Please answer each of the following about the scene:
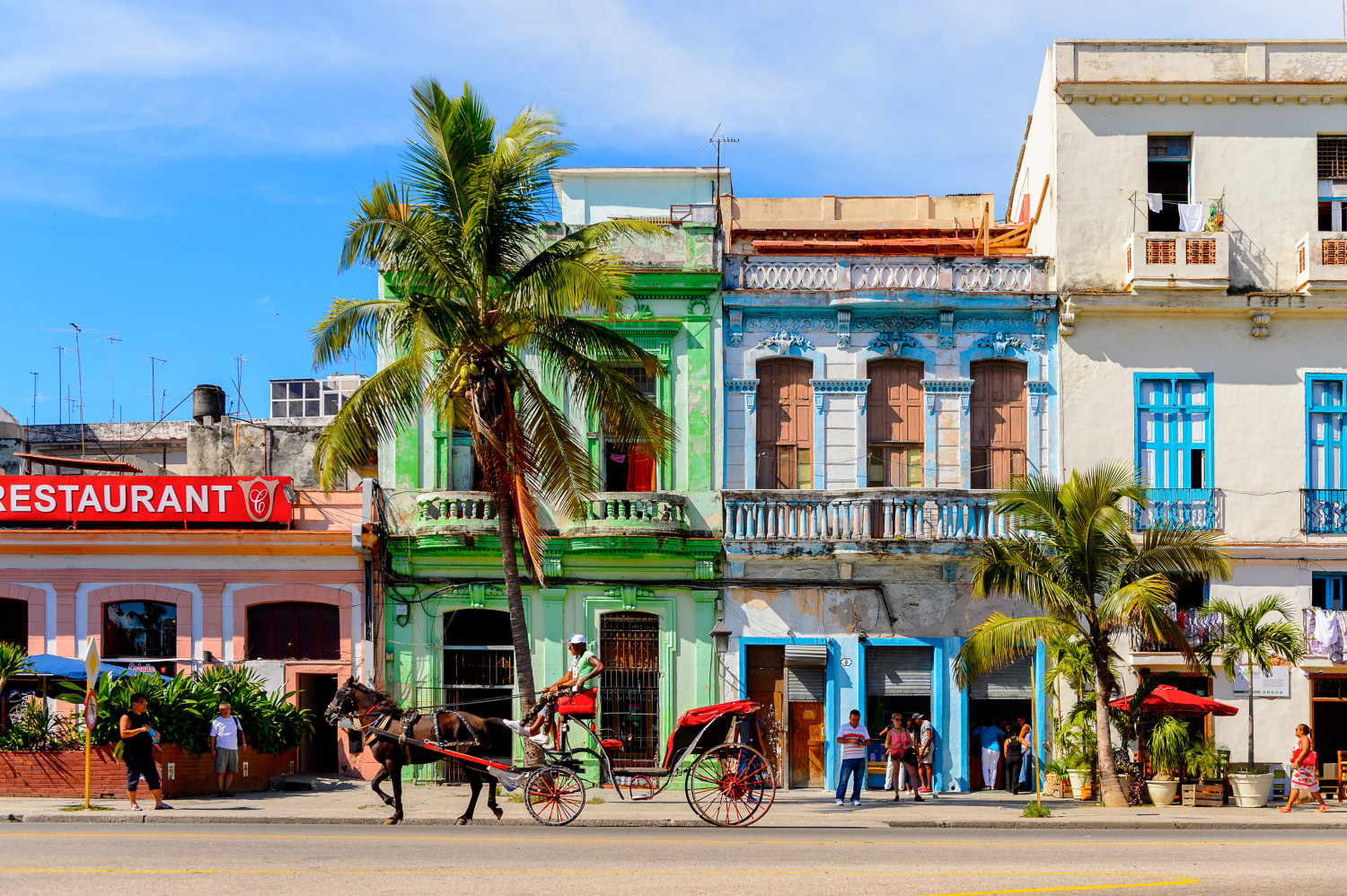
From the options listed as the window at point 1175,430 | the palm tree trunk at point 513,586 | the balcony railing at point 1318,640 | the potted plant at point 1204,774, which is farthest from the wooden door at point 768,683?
the balcony railing at point 1318,640

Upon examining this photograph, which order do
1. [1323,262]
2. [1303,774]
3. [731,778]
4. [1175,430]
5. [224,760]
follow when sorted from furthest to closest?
[1175,430] < [1323,262] < [1303,774] < [224,760] < [731,778]

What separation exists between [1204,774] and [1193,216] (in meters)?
9.54

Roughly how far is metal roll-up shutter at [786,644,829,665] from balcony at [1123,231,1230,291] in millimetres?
8132

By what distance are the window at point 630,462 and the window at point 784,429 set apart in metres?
1.93

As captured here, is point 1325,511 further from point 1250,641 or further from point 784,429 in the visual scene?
point 784,429

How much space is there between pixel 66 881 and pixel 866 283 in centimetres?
1674

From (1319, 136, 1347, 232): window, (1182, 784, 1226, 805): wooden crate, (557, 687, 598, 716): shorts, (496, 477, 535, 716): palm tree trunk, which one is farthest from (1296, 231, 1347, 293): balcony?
(557, 687, 598, 716): shorts

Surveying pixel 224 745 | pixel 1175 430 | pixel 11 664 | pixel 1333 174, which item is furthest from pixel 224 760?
pixel 1333 174

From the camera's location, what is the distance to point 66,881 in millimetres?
11961

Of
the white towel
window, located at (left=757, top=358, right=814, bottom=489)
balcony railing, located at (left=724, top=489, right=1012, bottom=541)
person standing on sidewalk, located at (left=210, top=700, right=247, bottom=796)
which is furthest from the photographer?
window, located at (left=757, top=358, right=814, bottom=489)

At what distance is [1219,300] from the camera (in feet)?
79.8

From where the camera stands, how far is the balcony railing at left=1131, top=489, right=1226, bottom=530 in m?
24.2

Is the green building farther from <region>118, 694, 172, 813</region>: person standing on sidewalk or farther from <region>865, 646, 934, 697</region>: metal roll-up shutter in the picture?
<region>118, 694, 172, 813</region>: person standing on sidewalk

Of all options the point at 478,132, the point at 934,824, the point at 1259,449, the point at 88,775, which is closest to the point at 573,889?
the point at 934,824
